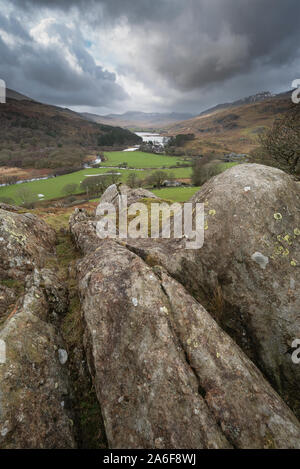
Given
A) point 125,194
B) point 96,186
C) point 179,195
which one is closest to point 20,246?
point 125,194

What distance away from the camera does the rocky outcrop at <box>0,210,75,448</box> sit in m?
5.61

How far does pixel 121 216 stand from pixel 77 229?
421cm

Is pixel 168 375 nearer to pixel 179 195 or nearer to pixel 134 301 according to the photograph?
pixel 134 301

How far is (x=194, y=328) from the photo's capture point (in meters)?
7.11

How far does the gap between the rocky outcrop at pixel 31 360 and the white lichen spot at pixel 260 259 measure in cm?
781

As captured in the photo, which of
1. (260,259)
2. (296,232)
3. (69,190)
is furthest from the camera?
(69,190)

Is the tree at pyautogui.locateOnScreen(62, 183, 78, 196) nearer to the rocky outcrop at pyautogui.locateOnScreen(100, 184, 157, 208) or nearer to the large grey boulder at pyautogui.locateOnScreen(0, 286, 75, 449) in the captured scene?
the rocky outcrop at pyautogui.locateOnScreen(100, 184, 157, 208)

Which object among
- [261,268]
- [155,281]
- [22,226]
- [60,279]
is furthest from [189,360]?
[22,226]

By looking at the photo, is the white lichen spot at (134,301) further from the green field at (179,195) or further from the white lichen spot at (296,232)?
the green field at (179,195)

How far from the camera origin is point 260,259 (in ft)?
26.6

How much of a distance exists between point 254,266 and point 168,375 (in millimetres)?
4941

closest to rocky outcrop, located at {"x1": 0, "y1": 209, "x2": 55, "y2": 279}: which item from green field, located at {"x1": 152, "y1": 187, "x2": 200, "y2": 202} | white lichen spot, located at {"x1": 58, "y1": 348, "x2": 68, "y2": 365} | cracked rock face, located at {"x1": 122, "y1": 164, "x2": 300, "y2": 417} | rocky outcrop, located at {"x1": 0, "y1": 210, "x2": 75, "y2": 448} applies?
rocky outcrop, located at {"x1": 0, "y1": 210, "x2": 75, "y2": 448}

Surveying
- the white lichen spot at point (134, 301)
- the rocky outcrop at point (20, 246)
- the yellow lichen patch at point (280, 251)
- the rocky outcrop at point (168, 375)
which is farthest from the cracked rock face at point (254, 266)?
the rocky outcrop at point (20, 246)

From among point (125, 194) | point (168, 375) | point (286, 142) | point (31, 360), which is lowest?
point (168, 375)
